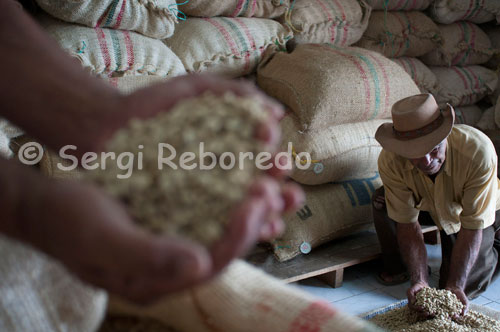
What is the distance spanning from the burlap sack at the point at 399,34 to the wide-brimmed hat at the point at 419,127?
3.13 ft

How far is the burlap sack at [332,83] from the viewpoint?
6.57 feet

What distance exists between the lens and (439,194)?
195 centimetres

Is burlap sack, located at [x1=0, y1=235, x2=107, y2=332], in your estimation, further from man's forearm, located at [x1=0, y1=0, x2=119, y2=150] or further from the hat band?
the hat band

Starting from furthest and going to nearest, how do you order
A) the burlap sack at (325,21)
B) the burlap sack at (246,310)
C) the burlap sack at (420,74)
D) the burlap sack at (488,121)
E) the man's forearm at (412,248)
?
the burlap sack at (488,121) → the burlap sack at (420,74) → the burlap sack at (325,21) → the man's forearm at (412,248) → the burlap sack at (246,310)

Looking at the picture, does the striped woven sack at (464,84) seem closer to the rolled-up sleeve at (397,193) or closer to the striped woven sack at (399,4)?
the striped woven sack at (399,4)

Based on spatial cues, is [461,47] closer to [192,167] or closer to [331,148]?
[331,148]

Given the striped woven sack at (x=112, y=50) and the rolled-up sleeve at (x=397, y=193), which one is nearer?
the striped woven sack at (x=112, y=50)

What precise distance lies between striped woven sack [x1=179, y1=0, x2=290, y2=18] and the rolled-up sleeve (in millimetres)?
824

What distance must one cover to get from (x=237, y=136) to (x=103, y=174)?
0.46 feet

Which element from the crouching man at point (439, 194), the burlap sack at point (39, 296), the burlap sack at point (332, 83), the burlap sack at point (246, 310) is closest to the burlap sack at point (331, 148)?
the burlap sack at point (332, 83)

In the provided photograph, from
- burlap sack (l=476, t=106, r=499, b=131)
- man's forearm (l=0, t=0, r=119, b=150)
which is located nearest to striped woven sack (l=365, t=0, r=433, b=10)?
burlap sack (l=476, t=106, r=499, b=131)

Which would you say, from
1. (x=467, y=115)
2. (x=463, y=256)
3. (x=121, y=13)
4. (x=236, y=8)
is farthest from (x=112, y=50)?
(x=467, y=115)

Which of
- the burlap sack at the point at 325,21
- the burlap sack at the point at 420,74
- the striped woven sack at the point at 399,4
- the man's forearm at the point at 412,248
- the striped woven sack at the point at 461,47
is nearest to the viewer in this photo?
the man's forearm at the point at 412,248

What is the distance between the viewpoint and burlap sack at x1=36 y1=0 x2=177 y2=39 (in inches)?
62.5
